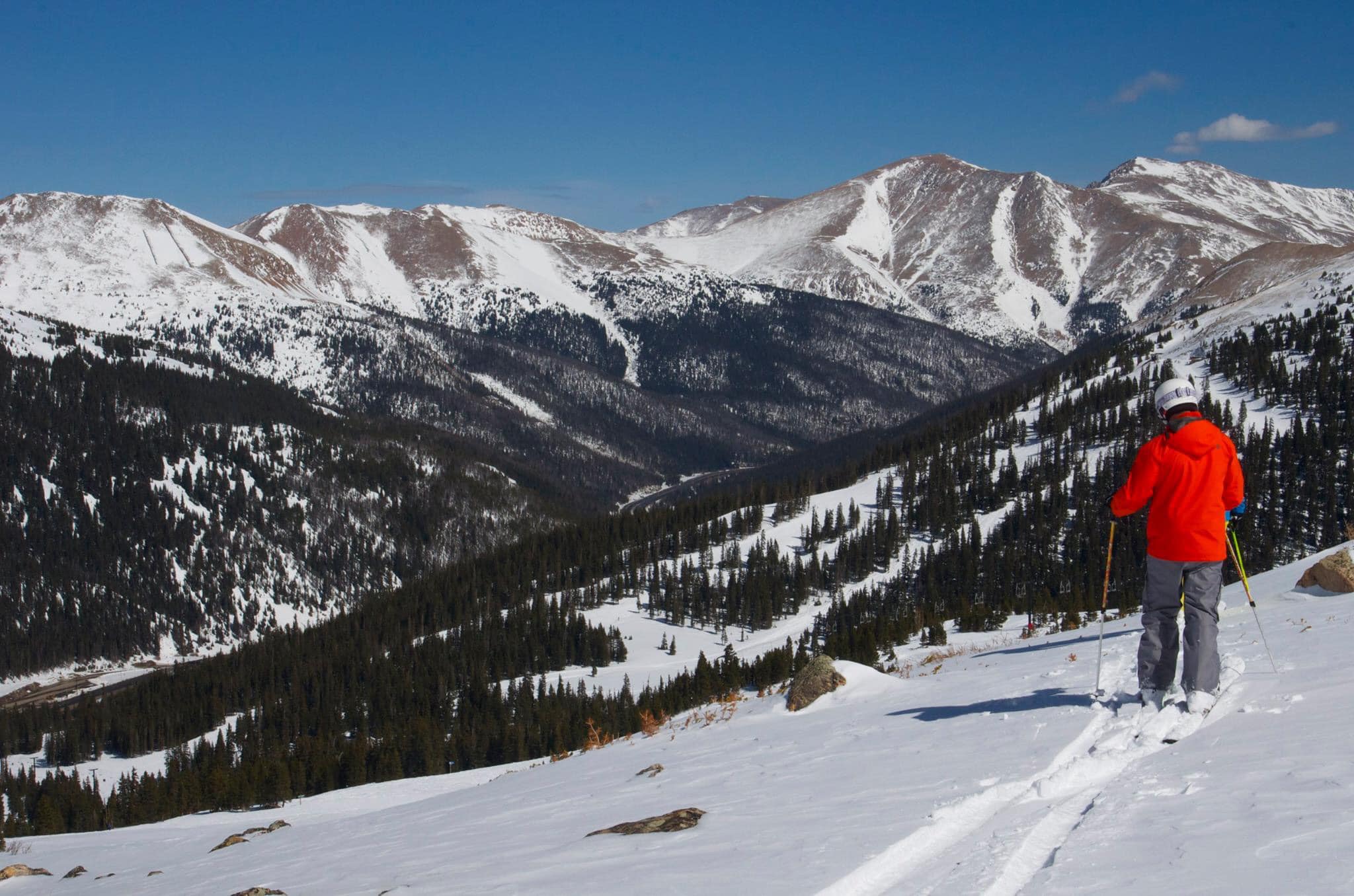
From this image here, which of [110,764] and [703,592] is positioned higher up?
[703,592]

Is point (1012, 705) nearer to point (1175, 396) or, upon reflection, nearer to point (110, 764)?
point (1175, 396)

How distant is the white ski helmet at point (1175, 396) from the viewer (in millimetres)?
13023

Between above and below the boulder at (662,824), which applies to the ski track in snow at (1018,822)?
above

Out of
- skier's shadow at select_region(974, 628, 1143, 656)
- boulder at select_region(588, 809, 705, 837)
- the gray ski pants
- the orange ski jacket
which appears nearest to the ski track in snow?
the gray ski pants

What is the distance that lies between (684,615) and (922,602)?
3150cm

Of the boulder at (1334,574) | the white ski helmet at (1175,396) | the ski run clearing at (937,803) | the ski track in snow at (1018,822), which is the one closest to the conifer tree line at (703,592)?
the boulder at (1334,574)

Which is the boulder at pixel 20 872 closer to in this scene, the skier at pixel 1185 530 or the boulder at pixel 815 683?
the boulder at pixel 815 683

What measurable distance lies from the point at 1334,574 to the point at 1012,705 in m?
13.3

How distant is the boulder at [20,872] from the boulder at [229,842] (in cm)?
431

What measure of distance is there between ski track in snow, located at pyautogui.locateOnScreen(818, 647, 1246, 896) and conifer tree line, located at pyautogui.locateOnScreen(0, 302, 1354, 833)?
47.5m

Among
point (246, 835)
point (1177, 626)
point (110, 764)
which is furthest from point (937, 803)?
point (110, 764)

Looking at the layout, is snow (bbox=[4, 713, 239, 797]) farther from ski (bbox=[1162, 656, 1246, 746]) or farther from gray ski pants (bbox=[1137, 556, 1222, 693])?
ski (bbox=[1162, 656, 1246, 746])

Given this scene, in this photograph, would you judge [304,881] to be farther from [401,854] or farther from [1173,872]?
[1173,872]

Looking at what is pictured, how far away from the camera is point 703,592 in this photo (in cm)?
12250
